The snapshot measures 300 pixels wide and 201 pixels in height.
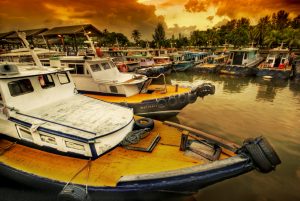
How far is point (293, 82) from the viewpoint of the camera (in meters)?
26.1

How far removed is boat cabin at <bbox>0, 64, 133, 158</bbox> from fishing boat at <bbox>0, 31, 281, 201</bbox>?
0.09 ft

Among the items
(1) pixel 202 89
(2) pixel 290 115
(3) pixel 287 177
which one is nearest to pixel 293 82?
(2) pixel 290 115

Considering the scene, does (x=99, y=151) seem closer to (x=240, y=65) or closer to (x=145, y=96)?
(x=145, y=96)

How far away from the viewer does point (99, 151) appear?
18.2 ft

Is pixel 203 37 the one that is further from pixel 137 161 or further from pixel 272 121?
pixel 137 161

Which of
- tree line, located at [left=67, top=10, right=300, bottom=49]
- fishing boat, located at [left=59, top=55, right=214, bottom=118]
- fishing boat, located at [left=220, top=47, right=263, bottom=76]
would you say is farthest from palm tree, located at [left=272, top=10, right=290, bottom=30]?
fishing boat, located at [left=59, top=55, right=214, bottom=118]

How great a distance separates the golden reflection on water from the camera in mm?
7016

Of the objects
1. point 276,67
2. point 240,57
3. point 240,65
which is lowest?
point 276,67

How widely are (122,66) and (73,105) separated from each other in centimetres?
2103

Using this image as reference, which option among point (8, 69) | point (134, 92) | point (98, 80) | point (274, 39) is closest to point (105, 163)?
point (8, 69)

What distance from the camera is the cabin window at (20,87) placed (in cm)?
638

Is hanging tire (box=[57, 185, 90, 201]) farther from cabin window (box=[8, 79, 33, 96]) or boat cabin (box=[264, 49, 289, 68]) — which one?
boat cabin (box=[264, 49, 289, 68])

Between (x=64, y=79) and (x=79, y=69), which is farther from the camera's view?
(x=79, y=69)

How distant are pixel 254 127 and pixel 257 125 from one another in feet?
1.52
